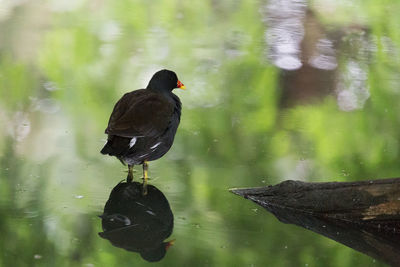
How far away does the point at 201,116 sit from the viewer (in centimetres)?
537

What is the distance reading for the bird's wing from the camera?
361 centimetres

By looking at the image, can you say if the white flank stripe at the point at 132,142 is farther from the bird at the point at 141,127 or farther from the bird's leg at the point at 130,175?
the bird's leg at the point at 130,175

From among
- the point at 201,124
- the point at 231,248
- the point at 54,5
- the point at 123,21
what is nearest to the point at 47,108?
the point at 201,124

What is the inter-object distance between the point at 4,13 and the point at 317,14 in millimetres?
4109

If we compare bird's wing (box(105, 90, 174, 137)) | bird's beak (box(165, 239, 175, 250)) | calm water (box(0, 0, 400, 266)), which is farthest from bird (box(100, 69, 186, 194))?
bird's beak (box(165, 239, 175, 250))

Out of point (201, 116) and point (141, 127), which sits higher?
point (141, 127)

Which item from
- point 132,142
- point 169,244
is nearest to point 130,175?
point 132,142

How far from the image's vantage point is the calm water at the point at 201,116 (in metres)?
3.31

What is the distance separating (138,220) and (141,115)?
58 centimetres

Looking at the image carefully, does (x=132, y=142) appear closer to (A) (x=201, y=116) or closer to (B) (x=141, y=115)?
(B) (x=141, y=115)

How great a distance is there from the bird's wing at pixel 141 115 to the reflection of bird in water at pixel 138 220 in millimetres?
345

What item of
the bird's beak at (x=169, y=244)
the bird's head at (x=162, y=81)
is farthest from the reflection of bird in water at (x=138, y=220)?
the bird's head at (x=162, y=81)

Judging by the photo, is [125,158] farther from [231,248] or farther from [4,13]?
[4,13]

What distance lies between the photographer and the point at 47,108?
527 centimetres
